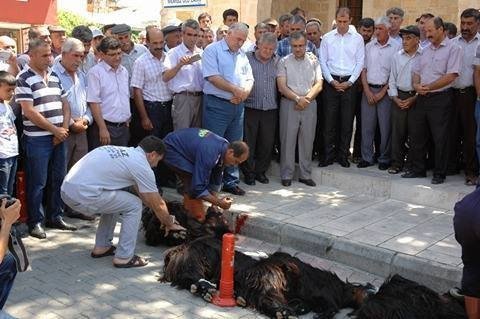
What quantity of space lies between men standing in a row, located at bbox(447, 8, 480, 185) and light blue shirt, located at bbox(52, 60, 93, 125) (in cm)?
460

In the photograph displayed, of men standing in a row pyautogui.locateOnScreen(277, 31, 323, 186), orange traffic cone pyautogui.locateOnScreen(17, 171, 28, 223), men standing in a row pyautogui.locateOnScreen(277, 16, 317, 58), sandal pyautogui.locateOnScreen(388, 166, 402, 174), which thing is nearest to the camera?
orange traffic cone pyautogui.locateOnScreen(17, 171, 28, 223)

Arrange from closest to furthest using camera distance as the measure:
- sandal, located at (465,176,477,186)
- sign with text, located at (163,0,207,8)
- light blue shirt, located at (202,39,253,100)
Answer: sandal, located at (465,176,477,186), light blue shirt, located at (202,39,253,100), sign with text, located at (163,0,207,8)

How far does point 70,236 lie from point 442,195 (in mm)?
4431

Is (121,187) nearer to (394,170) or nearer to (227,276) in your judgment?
(227,276)

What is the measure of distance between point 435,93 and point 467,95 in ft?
1.34

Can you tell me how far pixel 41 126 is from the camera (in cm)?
624

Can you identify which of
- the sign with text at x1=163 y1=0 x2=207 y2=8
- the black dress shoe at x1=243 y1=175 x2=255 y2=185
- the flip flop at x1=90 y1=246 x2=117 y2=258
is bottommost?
the flip flop at x1=90 y1=246 x2=117 y2=258

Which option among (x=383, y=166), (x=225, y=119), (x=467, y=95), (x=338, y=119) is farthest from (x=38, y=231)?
(x=467, y=95)

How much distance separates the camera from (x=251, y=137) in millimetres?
7996

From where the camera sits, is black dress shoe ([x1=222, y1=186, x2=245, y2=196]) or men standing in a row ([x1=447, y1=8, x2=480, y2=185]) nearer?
men standing in a row ([x1=447, y1=8, x2=480, y2=185])

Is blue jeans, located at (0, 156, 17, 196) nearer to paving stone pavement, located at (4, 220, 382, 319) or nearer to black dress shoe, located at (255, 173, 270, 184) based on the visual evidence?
paving stone pavement, located at (4, 220, 382, 319)

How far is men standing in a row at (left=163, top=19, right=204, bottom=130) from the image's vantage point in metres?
7.55

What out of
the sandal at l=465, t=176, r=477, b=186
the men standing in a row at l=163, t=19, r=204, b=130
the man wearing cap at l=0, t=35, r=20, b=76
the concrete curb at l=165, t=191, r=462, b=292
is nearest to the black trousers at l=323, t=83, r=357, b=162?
the sandal at l=465, t=176, r=477, b=186

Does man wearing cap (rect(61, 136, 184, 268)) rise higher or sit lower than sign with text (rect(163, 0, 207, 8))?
lower
